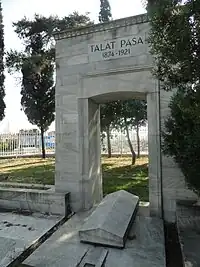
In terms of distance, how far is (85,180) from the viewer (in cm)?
547

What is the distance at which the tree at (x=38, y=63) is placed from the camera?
30.5ft

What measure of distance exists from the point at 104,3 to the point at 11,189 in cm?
1428

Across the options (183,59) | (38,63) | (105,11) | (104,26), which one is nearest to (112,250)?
(183,59)

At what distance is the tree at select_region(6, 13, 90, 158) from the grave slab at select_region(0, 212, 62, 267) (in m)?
6.01

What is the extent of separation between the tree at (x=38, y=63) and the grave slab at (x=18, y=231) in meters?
6.01

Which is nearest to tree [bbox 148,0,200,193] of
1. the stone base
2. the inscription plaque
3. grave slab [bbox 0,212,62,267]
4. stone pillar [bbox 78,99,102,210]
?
the inscription plaque

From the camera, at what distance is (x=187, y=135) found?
117 inches

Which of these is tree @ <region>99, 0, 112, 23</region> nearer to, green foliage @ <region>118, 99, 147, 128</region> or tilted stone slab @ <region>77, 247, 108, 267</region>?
green foliage @ <region>118, 99, 147, 128</region>

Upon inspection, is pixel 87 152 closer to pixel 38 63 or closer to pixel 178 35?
pixel 178 35

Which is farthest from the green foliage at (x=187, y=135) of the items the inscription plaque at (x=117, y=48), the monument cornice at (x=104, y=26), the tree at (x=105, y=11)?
the tree at (x=105, y=11)

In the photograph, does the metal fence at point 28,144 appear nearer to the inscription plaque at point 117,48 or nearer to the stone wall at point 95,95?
the stone wall at point 95,95

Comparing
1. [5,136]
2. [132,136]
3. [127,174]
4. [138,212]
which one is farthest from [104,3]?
[138,212]

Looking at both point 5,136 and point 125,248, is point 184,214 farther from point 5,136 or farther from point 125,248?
point 5,136

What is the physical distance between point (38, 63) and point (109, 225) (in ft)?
24.3
